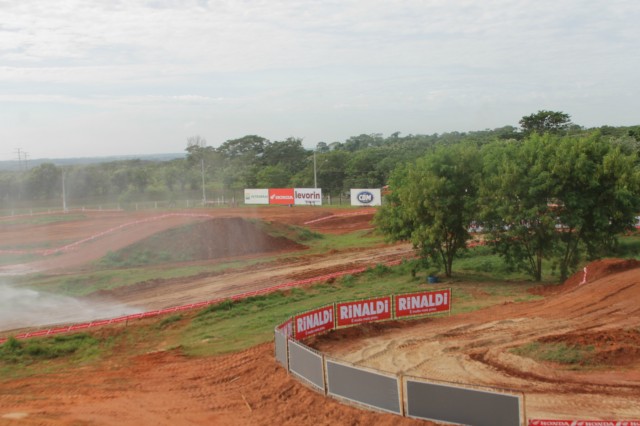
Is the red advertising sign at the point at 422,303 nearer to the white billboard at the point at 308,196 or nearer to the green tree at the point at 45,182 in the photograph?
the white billboard at the point at 308,196

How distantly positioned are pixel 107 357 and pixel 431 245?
19.5 metres

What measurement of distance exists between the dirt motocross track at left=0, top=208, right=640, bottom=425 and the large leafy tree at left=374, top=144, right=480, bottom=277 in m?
7.26

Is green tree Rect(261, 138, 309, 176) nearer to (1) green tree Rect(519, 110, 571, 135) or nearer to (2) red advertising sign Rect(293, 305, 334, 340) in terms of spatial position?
(1) green tree Rect(519, 110, 571, 135)

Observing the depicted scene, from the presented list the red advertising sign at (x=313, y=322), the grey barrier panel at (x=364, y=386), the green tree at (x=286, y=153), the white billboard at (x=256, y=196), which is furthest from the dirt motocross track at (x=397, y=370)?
the green tree at (x=286, y=153)

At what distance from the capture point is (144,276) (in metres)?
42.5

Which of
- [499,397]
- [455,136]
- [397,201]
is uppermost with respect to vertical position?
[455,136]

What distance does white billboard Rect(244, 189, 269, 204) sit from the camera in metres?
94.1

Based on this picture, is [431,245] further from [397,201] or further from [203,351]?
[203,351]

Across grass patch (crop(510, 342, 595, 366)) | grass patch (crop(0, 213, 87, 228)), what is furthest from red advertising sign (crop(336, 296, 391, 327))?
grass patch (crop(0, 213, 87, 228))

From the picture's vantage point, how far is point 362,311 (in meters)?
25.5

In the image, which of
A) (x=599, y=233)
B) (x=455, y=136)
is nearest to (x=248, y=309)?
(x=599, y=233)

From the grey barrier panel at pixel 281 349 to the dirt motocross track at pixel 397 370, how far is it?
1.14 ft

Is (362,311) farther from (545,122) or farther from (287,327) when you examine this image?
(545,122)

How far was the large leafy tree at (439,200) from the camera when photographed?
35.4 meters
